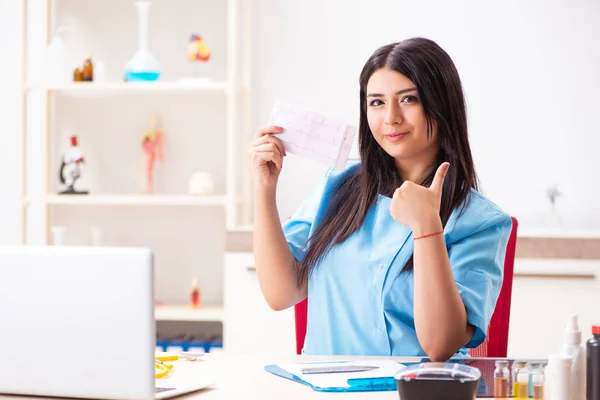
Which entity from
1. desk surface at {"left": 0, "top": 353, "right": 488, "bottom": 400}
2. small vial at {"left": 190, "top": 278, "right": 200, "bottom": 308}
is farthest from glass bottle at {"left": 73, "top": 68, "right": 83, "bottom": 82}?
desk surface at {"left": 0, "top": 353, "right": 488, "bottom": 400}

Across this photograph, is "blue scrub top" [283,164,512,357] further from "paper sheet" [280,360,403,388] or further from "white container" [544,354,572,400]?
"white container" [544,354,572,400]

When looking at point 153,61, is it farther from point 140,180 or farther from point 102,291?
point 102,291

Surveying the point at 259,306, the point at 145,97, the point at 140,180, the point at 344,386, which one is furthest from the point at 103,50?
the point at 344,386

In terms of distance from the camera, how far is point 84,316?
3.56ft

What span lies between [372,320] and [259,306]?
1.42 metres

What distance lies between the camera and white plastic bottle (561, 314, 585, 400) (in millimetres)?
1119

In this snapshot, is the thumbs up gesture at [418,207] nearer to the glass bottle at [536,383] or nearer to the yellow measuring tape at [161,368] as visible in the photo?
the glass bottle at [536,383]

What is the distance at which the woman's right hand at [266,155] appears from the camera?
168 centimetres

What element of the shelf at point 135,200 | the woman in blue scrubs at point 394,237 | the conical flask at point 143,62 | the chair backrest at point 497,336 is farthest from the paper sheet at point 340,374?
the conical flask at point 143,62

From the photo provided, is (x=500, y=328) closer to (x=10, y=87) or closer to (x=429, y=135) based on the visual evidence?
(x=429, y=135)

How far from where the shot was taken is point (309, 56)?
3514 millimetres

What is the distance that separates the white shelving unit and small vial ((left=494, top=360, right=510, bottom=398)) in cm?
202

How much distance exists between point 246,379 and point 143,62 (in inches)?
89.5

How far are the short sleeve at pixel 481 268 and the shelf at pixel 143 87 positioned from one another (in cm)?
185
